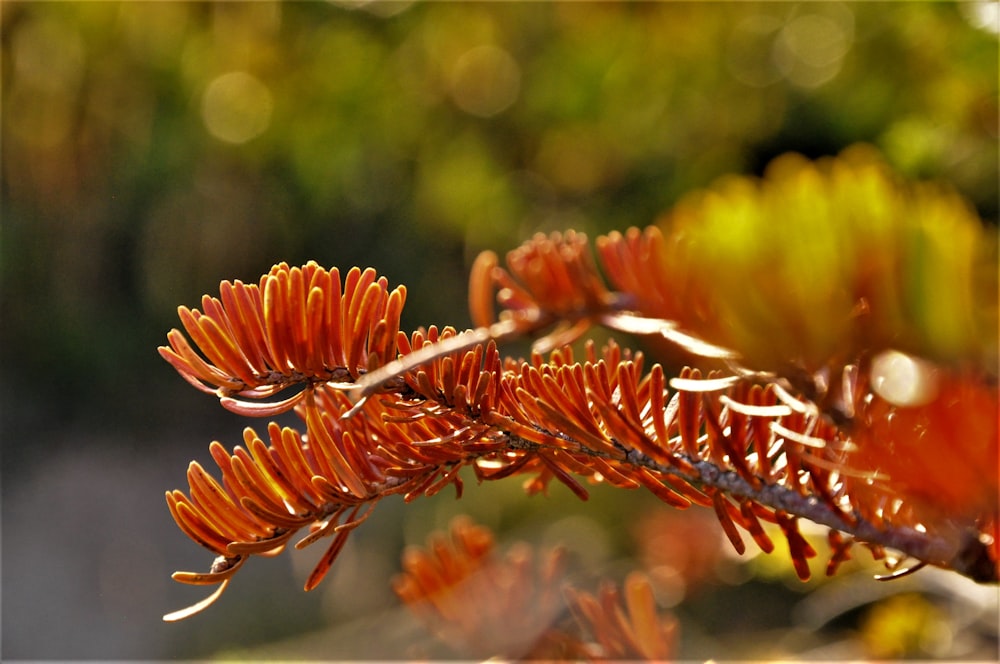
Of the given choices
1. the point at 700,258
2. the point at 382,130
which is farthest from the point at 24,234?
the point at 700,258

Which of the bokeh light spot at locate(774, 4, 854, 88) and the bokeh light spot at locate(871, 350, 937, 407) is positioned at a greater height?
the bokeh light spot at locate(774, 4, 854, 88)

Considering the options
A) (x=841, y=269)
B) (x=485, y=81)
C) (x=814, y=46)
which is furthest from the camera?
(x=485, y=81)

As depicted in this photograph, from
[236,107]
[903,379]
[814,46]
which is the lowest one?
[903,379]

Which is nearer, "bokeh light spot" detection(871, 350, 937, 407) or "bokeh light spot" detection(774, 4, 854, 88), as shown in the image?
"bokeh light spot" detection(871, 350, 937, 407)

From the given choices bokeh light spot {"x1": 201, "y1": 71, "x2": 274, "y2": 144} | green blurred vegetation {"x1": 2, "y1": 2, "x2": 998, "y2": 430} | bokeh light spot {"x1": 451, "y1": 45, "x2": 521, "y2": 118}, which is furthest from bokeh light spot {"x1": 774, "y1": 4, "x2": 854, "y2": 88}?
bokeh light spot {"x1": 201, "y1": 71, "x2": 274, "y2": 144}

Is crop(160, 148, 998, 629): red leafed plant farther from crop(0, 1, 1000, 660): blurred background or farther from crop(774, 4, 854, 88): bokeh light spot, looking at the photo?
crop(774, 4, 854, 88): bokeh light spot

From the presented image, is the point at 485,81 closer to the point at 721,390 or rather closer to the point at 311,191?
the point at 311,191

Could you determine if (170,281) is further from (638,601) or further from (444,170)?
(638,601)

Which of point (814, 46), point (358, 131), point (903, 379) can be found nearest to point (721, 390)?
point (903, 379)
